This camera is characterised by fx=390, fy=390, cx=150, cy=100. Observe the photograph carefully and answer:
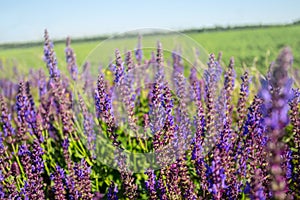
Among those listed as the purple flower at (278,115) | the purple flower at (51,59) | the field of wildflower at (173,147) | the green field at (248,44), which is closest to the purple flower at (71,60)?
the field of wildflower at (173,147)

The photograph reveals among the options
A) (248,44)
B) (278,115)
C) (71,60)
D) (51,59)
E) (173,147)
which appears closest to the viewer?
(278,115)

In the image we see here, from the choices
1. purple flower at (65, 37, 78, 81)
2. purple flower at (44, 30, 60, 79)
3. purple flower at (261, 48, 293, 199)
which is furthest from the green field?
purple flower at (261, 48, 293, 199)

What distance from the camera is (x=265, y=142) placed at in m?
2.65

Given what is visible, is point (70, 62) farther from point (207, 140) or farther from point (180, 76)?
point (207, 140)

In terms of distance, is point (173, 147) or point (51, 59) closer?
point (173, 147)

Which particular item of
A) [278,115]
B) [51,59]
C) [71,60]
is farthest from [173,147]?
[71,60]

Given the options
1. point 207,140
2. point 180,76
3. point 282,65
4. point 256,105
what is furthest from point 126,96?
point 282,65

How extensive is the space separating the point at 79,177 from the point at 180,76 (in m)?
1.49

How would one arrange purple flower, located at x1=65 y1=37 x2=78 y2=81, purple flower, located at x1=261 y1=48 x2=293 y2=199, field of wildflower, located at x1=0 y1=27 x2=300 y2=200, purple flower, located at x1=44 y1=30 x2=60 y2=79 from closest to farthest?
purple flower, located at x1=261 y1=48 x2=293 y2=199
field of wildflower, located at x1=0 y1=27 x2=300 y2=200
purple flower, located at x1=44 y1=30 x2=60 y2=79
purple flower, located at x1=65 y1=37 x2=78 y2=81

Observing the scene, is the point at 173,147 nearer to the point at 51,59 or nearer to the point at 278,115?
the point at 278,115

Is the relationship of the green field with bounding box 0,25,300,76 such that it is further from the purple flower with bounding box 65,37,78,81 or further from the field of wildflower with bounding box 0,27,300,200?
the field of wildflower with bounding box 0,27,300,200

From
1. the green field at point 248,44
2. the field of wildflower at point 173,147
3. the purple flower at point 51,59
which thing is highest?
the green field at point 248,44

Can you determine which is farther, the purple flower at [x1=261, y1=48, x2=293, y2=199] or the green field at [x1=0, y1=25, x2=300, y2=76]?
the green field at [x1=0, y1=25, x2=300, y2=76]

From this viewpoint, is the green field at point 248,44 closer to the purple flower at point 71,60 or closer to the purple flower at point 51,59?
the purple flower at point 71,60
